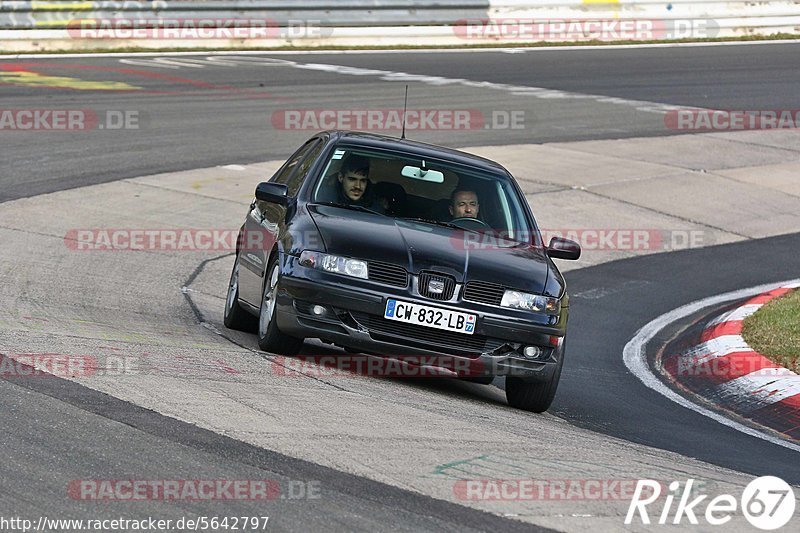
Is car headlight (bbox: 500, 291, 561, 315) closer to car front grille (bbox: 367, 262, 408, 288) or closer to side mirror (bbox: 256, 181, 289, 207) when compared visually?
car front grille (bbox: 367, 262, 408, 288)

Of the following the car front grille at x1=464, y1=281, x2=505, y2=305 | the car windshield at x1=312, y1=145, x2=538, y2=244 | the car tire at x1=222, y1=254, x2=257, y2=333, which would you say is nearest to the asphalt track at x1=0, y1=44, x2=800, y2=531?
the car front grille at x1=464, y1=281, x2=505, y2=305

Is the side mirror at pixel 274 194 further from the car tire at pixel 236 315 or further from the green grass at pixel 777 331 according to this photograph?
the green grass at pixel 777 331

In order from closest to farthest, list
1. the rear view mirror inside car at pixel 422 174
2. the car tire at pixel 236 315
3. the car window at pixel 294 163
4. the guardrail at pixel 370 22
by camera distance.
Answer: the rear view mirror inside car at pixel 422 174
the car tire at pixel 236 315
the car window at pixel 294 163
the guardrail at pixel 370 22

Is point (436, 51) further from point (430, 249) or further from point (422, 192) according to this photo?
point (430, 249)

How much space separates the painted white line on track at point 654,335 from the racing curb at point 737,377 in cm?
18

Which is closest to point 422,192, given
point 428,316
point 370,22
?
point 428,316

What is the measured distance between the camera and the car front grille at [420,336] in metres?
8.04

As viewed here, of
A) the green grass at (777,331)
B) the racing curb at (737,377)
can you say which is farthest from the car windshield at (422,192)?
the green grass at (777,331)

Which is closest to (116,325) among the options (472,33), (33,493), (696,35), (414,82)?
(33,493)

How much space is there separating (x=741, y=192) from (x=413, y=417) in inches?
485

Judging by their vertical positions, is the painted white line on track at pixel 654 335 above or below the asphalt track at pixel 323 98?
below

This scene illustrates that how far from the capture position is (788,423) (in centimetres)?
876

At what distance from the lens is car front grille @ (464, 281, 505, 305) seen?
812 centimetres

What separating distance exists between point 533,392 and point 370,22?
21.8m
